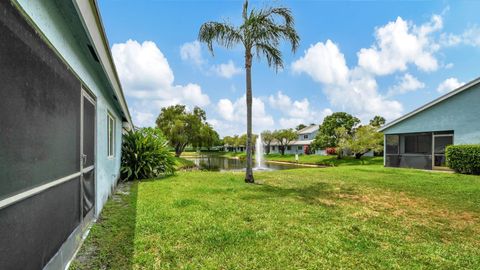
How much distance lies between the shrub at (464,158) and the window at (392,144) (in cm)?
411

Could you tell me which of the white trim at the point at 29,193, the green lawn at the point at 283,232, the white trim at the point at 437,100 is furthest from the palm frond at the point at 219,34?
the white trim at the point at 437,100

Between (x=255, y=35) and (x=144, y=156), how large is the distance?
22.7ft

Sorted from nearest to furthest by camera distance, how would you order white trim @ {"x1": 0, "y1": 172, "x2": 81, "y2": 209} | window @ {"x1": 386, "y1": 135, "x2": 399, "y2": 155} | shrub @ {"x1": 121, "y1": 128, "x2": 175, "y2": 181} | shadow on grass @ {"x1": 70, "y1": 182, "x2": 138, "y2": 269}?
white trim @ {"x1": 0, "y1": 172, "x2": 81, "y2": 209}
shadow on grass @ {"x1": 70, "y1": 182, "x2": 138, "y2": 269}
shrub @ {"x1": 121, "y1": 128, "x2": 175, "y2": 181}
window @ {"x1": 386, "y1": 135, "x2": 399, "y2": 155}

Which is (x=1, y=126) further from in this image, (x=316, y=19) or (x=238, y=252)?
(x=316, y=19)

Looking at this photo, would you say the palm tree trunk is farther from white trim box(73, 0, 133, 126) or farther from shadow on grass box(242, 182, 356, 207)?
white trim box(73, 0, 133, 126)

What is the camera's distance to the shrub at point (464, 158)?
41.2ft

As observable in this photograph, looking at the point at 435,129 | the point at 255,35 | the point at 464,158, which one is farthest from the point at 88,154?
the point at 435,129

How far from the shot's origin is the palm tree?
9.70 m

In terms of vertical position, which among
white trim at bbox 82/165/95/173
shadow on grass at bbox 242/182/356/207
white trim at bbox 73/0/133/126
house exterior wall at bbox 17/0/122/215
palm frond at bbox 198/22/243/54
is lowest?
shadow on grass at bbox 242/182/356/207

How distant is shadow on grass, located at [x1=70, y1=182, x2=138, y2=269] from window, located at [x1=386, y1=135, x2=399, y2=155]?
705 inches

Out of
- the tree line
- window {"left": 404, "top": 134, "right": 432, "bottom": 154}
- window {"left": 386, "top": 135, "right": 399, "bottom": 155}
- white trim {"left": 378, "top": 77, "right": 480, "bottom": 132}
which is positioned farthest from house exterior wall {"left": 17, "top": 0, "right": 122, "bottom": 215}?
the tree line

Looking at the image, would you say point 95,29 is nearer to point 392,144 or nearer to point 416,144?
point 392,144

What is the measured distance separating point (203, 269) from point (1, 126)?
7.65ft

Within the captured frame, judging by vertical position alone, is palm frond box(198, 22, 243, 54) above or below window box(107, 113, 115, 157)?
above
